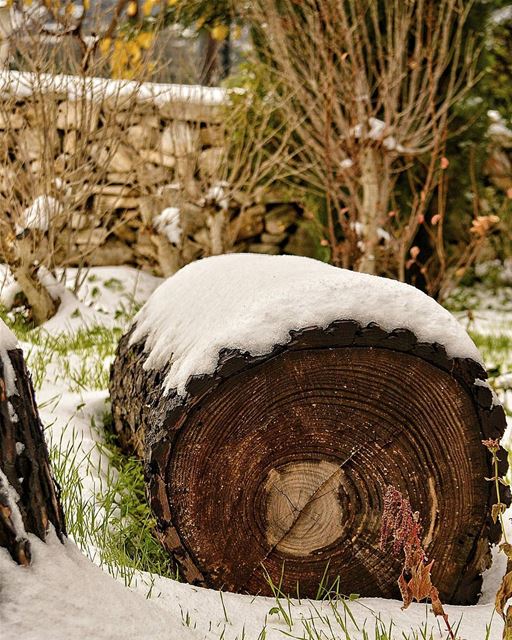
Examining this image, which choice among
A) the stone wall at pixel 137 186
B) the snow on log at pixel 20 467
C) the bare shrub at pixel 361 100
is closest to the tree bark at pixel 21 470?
the snow on log at pixel 20 467

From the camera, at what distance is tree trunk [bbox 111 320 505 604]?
189cm

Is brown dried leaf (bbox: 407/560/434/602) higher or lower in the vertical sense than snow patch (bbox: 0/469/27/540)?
lower

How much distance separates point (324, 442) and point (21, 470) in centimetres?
76

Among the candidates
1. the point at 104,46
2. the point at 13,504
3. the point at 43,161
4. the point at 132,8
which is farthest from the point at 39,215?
the point at 132,8

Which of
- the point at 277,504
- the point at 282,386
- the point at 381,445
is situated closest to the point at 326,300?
the point at 282,386

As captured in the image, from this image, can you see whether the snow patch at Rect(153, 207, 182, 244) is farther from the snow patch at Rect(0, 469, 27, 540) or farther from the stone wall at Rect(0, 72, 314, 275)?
the snow patch at Rect(0, 469, 27, 540)

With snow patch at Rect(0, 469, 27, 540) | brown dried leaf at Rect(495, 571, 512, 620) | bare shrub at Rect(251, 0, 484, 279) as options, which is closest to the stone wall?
bare shrub at Rect(251, 0, 484, 279)

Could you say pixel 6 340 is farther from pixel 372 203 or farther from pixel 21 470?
pixel 372 203

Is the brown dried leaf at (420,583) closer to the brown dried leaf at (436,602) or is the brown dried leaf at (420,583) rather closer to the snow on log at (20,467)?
the brown dried leaf at (436,602)

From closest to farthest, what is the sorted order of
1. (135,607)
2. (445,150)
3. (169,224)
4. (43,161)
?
(135,607), (43,161), (169,224), (445,150)

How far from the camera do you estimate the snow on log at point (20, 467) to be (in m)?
1.38

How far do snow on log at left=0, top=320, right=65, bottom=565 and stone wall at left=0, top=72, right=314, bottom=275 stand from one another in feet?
10.2

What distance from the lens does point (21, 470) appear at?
145 centimetres

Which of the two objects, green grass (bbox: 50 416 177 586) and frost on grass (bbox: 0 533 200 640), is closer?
frost on grass (bbox: 0 533 200 640)
